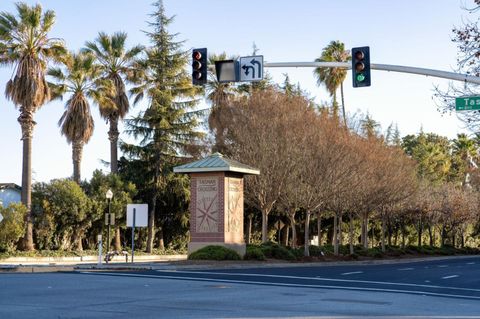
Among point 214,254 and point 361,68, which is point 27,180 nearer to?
point 214,254

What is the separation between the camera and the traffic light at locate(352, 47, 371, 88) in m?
18.8

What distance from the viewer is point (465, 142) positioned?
89.3 m

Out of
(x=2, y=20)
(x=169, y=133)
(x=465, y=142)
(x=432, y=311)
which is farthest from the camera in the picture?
(x=465, y=142)

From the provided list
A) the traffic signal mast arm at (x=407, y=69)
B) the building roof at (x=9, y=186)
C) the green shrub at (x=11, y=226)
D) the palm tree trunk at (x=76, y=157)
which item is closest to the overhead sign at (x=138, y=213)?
the green shrub at (x=11, y=226)

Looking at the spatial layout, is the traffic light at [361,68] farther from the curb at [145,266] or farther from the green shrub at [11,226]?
the green shrub at [11,226]

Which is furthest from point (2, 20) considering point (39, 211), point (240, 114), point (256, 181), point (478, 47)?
point (478, 47)

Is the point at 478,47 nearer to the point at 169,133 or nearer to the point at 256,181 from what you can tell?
the point at 256,181

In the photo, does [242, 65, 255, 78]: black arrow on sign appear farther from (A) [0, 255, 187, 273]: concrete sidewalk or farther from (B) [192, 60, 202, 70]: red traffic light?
(A) [0, 255, 187, 273]: concrete sidewalk

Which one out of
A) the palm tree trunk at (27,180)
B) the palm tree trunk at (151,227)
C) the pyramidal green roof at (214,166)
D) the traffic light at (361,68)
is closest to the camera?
the traffic light at (361,68)

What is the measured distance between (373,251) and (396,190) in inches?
201

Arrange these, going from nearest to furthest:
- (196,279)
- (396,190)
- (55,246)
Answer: (196,279) → (55,246) → (396,190)

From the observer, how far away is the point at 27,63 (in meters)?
43.3

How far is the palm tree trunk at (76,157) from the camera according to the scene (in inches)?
1930

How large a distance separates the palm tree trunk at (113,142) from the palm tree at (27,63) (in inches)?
338
